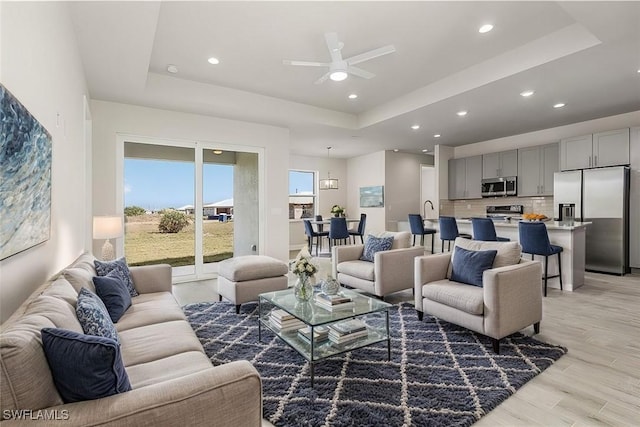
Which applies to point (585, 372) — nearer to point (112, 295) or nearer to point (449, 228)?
point (112, 295)

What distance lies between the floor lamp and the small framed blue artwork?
6288mm

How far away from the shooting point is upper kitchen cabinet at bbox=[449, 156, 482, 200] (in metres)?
7.75

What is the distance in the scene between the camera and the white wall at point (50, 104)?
1403 mm

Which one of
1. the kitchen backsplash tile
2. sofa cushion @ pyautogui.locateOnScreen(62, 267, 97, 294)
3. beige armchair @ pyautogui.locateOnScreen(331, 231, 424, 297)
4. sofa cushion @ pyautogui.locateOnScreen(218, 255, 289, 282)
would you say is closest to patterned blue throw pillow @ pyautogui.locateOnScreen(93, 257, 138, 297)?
sofa cushion @ pyautogui.locateOnScreen(62, 267, 97, 294)

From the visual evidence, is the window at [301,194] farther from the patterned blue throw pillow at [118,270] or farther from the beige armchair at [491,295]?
the patterned blue throw pillow at [118,270]

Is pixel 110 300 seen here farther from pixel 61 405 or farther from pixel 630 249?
pixel 630 249

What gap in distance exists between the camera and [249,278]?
11.7 ft

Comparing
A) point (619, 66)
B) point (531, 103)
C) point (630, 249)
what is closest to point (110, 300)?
point (619, 66)

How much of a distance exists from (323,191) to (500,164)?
180 inches

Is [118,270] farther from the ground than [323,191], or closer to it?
closer to it

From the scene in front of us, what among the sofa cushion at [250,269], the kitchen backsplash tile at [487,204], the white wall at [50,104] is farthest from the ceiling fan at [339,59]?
the kitchen backsplash tile at [487,204]

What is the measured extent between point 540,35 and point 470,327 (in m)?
3.07
